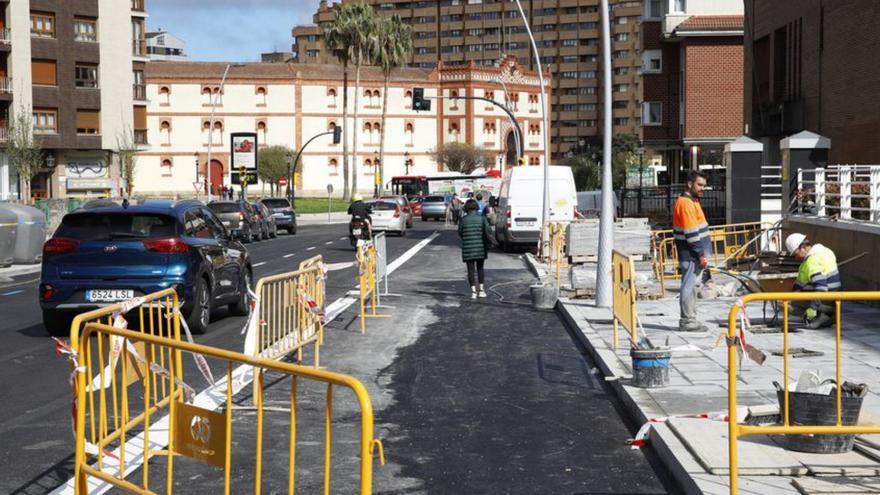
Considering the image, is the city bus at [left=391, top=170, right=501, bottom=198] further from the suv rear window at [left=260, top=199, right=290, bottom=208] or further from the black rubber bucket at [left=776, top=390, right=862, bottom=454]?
the black rubber bucket at [left=776, top=390, right=862, bottom=454]

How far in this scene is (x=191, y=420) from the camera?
5.52 metres

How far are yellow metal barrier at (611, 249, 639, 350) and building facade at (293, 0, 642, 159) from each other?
416ft

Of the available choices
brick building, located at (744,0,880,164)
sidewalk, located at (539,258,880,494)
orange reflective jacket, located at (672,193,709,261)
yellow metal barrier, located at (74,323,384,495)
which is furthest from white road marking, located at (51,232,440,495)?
brick building, located at (744,0,880,164)

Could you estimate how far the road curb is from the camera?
726 centimetres

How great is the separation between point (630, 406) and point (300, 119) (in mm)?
100486

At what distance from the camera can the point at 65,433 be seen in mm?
8812

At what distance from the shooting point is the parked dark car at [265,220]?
47709 millimetres

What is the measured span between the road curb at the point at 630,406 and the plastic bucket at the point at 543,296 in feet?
7.22

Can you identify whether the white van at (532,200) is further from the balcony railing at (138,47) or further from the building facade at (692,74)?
the balcony railing at (138,47)

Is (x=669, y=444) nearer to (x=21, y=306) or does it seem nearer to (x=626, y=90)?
(x=21, y=306)

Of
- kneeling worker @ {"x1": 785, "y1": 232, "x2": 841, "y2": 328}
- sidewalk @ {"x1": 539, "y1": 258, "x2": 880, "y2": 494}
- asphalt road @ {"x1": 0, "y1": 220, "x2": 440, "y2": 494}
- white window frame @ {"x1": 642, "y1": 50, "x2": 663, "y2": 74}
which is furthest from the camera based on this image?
white window frame @ {"x1": 642, "y1": 50, "x2": 663, "y2": 74}

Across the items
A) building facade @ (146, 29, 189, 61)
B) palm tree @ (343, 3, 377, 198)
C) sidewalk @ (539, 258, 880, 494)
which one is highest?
building facade @ (146, 29, 189, 61)

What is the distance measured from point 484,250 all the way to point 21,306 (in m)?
7.80

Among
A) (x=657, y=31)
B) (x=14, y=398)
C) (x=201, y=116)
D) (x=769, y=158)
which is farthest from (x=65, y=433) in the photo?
(x=201, y=116)
